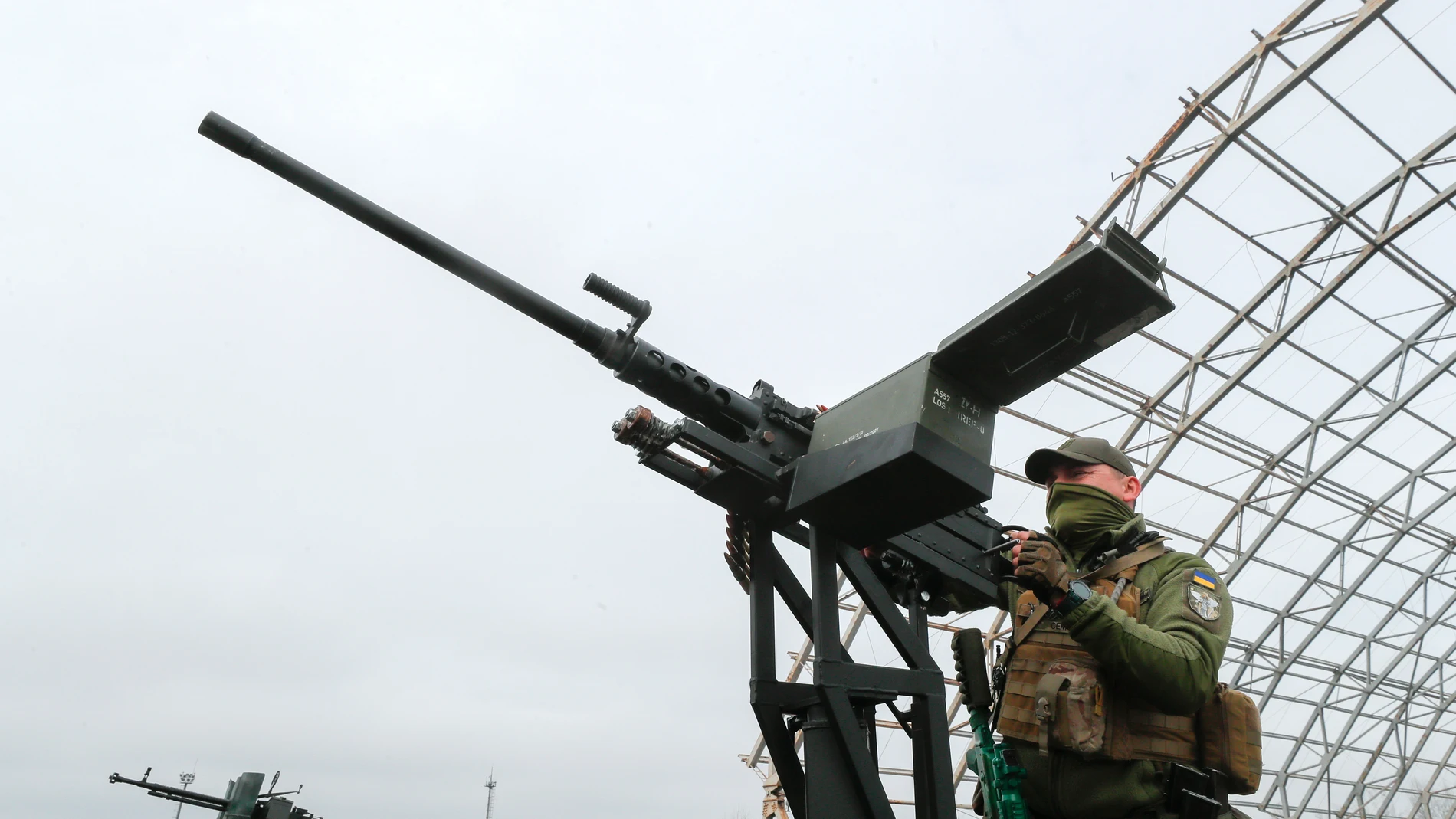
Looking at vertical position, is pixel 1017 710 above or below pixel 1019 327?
below

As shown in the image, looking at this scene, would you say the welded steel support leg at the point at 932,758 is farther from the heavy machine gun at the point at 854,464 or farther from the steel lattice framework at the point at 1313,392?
the steel lattice framework at the point at 1313,392

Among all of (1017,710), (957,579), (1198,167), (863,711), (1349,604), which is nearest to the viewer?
(1017,710)

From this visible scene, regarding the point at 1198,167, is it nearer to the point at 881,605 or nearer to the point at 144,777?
the point at 881,605

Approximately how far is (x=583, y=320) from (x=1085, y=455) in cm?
229

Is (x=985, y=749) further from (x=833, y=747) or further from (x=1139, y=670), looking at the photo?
(x=833, y=747)

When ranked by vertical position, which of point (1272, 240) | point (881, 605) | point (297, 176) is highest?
point (1272, 240)

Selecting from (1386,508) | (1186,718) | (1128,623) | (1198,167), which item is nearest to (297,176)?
(1128,623)

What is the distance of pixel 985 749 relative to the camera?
367 centimetres

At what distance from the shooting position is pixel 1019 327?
4176 millimetres

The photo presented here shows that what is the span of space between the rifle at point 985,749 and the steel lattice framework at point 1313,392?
23.0 ft

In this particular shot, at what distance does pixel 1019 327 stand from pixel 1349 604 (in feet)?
69.8

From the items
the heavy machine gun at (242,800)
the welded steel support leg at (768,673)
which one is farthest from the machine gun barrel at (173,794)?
the welded steel support leg at (768,673)

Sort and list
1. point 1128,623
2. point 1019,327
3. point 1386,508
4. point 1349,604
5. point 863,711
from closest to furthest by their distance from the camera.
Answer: point 1128,623 < point 1019,327 < point 863,711 < point 1386,508 < point 1349,604

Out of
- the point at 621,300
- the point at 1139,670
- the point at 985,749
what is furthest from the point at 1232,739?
the point at 621,300
